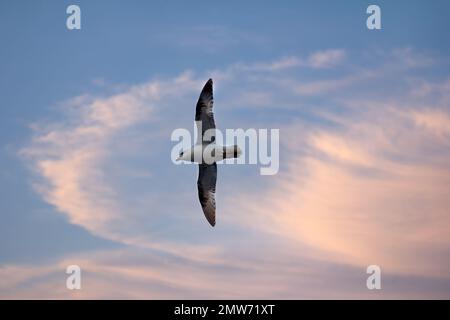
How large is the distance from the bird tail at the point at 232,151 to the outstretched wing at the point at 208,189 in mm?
1509

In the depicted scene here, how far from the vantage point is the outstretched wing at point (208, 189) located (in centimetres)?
3005

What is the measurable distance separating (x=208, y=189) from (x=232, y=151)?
10.9 feet

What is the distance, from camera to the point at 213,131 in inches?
1129

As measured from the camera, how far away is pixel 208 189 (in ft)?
101

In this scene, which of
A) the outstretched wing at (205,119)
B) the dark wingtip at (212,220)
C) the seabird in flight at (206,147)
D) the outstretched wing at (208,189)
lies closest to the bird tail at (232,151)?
the seabird in flight at (206,147)

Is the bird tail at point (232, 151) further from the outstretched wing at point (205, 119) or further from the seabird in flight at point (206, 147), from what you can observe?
the outstretched wing at point (205, 119)

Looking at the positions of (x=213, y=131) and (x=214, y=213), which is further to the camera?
(x=214, y=213)

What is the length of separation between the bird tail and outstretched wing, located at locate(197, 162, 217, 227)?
151 cm

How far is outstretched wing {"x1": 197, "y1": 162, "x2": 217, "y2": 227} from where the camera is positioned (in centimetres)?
3005
